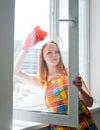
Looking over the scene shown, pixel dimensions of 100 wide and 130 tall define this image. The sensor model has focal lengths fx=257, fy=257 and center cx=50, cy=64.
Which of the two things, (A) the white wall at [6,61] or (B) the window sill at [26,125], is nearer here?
(A) the white wall at [6,61]

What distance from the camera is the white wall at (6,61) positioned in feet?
4.71

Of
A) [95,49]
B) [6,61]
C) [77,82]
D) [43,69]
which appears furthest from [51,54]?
[95,49]

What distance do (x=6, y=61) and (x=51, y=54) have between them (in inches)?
16.8

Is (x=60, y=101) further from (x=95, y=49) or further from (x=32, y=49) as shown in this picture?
(x=95, y=49)

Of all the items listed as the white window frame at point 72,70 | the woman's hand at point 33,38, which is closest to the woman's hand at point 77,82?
the white window frame at point 72,70

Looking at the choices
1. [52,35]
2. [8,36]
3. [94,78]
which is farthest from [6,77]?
[94,78]

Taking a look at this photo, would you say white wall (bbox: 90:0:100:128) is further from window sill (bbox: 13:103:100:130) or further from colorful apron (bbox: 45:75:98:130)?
window sill (bbox: 13:103:100:130)

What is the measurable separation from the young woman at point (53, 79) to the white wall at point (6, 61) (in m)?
0.29

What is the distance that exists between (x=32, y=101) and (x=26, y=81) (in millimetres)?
157

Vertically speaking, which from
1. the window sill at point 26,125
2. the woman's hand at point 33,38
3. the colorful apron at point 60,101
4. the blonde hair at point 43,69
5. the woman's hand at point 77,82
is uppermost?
the woman's hand at point 33,38

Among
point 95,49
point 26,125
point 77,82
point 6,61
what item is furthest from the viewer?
point 95,49

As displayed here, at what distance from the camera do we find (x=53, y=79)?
1.82 metres

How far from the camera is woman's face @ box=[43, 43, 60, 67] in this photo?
70.6 inches

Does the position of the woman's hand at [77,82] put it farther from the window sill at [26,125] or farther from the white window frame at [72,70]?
the window sill at [26,125]
